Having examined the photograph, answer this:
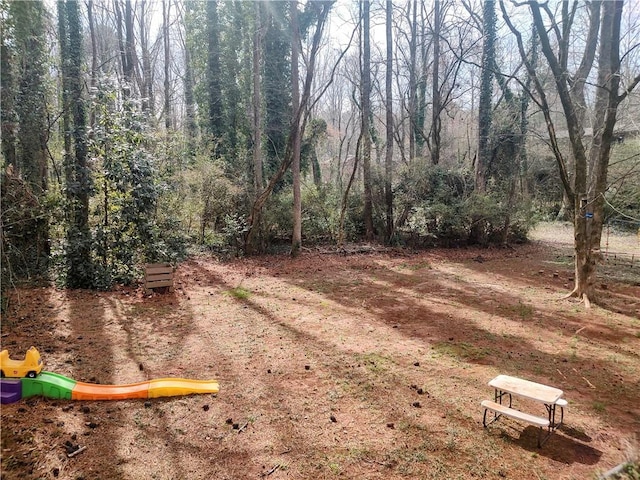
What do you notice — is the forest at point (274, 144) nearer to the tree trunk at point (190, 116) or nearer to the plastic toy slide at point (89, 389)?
the tree trunk at point (190, 116)

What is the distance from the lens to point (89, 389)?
328cm

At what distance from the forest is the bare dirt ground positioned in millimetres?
1316

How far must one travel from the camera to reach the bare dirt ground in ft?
8.52

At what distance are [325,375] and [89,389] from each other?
220 cm

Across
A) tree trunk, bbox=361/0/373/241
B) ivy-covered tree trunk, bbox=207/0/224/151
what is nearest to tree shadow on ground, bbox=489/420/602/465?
tree trunk, bbox=361/0/373/241

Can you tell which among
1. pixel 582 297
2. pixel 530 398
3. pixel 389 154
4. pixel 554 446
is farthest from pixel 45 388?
pixel 389 154

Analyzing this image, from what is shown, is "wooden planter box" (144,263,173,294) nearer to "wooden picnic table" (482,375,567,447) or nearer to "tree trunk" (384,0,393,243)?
"wooden picnic table" (482,375,567,447)

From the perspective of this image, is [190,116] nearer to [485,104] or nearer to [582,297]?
[485,104]

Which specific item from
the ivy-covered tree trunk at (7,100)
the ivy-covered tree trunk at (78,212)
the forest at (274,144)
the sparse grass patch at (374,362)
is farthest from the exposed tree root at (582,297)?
the ivy-covered tree trunk at (7,100)

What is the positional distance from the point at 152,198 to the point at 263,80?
928cm

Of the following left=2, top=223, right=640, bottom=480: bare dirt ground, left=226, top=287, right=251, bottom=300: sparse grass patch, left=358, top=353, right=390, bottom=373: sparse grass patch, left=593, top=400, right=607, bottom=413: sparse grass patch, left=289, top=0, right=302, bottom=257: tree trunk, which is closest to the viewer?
left=2, top=223, right=640, bottom=480: bare dirt ground

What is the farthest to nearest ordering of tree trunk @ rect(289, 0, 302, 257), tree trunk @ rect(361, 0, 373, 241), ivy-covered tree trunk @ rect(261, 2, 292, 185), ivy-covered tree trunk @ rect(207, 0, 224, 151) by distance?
ivy-covered tree trunk @ rect(207, 0, 224, 151) → ivy-covered tree trunk @ rect(261, 2, 292, 185) → tree trunk @ rect(361, 0, 373, 241) → tree trunk @ rect(289, 0, 302, 257)

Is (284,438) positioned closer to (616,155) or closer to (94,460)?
(94,460)

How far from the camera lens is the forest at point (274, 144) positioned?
22.7 ft
